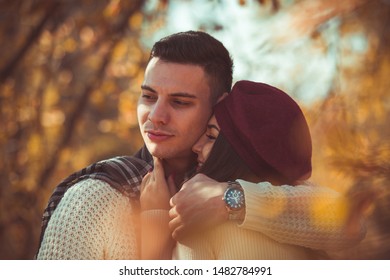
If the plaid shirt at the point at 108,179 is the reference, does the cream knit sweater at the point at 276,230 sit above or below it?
below

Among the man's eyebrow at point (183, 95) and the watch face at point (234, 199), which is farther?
the man's eyebrow at point (183, 95)

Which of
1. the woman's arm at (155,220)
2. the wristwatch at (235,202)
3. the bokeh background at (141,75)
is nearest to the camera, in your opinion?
the bokeh background at (141,75)

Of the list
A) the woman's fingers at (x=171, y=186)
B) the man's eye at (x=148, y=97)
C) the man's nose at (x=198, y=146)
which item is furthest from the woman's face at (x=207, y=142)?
the man's eye at (x=148, y=97)

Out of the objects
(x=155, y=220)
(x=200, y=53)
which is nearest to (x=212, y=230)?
(x=155, y=220)

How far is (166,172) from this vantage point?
213cm

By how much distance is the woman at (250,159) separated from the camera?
1.83 m

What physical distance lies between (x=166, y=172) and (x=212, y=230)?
1.18 ft

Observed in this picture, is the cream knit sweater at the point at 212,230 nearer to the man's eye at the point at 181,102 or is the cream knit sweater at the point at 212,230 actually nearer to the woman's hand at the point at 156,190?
the woman's hand at the point at 156,190

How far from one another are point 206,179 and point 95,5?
2437 millimetres

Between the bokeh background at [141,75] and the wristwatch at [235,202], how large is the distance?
0.81 ft

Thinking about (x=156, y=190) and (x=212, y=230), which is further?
(x=156, y=190)

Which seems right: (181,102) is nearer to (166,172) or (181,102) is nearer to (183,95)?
(183,95)

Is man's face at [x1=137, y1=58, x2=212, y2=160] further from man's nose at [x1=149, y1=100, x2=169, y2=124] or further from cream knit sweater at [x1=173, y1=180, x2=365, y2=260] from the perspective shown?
cream knit sweater at [x1=173, y1=180, x2=365, y2=260]

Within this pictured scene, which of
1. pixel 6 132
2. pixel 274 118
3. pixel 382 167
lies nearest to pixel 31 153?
pixel 6 132
